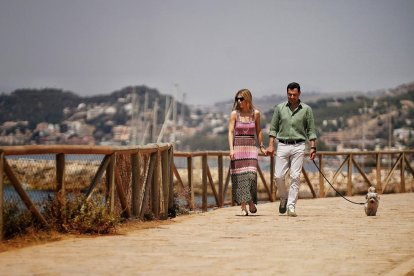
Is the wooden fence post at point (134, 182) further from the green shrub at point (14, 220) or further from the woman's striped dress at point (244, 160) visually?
the green shrub at point (14, 220)

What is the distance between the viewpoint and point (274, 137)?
47.8 ft

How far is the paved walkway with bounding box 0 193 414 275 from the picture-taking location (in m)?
7.83

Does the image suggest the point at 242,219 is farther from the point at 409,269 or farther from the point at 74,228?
the point at 409,269

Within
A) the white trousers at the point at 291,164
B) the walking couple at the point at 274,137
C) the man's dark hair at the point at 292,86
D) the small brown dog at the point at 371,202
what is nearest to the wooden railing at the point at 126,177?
the walking couple at the point at 274,137

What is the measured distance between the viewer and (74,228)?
10281 mm

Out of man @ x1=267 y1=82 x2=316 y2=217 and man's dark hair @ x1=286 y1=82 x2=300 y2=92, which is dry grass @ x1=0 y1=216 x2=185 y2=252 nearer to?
man @ x1=267 y1=82 x2=316 y2=217

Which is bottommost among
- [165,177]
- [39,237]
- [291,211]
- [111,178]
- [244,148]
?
[291,211]

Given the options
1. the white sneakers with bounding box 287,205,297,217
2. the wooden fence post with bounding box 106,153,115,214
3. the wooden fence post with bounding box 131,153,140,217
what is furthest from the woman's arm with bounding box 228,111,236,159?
the wooden fence post with bounding box 106,153,115,214

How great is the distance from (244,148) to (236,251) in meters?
5.06

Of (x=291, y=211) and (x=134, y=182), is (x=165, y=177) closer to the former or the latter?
(x=134, y=182)

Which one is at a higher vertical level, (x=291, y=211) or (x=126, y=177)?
(x=126, y=177)

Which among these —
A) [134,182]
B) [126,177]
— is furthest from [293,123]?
[126,177]

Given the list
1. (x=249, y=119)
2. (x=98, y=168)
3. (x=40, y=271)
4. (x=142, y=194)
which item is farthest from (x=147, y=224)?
(x=40, y=271)

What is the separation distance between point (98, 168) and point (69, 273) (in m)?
3.45
